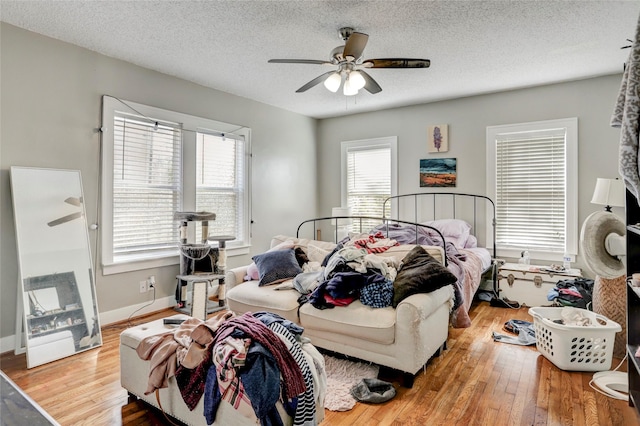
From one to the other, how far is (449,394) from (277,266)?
1.71m

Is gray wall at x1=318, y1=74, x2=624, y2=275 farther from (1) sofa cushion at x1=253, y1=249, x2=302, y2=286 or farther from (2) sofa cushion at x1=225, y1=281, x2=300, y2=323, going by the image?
(2) sofa cushion at x1=225, y1=281, x2=300, y2=323

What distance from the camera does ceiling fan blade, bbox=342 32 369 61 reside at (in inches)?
94.7

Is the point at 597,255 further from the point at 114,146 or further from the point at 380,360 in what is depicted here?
the point at 114,146

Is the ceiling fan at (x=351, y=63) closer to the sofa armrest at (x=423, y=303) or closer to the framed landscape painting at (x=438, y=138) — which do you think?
the sofa armrest at (x=423, y=303)

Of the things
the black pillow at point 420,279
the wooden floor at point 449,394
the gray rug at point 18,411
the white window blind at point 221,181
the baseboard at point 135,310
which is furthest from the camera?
the white window blind at point 221,181

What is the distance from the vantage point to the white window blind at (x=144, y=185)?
3529 millimetres

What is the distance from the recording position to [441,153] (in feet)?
16.3

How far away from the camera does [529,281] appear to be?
3.93 metres

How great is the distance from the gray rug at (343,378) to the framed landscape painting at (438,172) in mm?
3160

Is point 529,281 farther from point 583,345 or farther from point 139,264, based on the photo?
point 139,264

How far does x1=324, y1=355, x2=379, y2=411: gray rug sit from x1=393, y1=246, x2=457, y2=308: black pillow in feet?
1.74

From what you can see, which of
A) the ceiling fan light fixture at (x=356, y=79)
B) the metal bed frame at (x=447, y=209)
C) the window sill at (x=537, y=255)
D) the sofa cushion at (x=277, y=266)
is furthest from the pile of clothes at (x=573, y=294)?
the ceiling fan light fixture at (x=356, y=79)

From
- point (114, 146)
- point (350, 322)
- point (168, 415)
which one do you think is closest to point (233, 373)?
point (168, 415)

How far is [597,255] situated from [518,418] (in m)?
1.12
